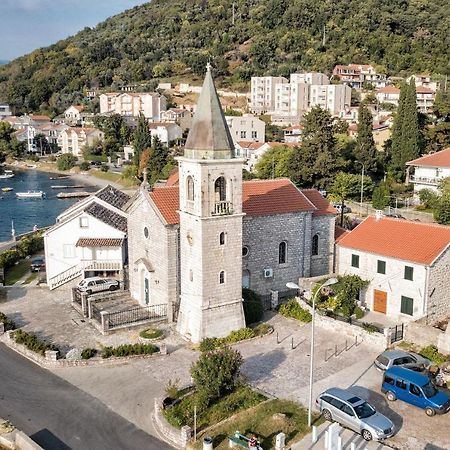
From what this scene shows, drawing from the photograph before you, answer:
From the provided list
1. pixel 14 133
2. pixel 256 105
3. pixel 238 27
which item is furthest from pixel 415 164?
pixel 238 27

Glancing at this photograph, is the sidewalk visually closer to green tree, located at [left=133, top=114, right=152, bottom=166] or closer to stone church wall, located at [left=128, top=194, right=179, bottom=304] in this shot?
stone church wall, located at [left=128, top=194, right=179, bottom=304]

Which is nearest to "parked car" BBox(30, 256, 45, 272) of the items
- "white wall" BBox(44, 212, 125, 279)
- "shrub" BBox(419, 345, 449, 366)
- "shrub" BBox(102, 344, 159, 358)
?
"white wall" BBox(44, 212, 125, 279)

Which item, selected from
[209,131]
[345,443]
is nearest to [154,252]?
[209,131]

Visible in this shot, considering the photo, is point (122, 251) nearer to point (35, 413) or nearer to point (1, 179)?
point (35, 413)

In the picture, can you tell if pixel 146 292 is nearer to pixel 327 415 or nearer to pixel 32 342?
pixel 32 342

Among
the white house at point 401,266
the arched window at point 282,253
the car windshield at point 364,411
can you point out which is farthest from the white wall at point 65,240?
the car windshield at point 364,411

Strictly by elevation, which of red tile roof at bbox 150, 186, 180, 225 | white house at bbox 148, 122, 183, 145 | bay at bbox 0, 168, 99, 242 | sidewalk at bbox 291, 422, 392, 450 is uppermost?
white house at bbox 148, 122, 183, 145
